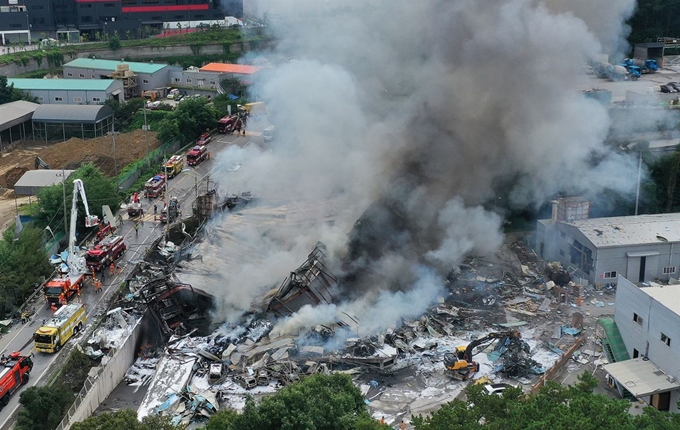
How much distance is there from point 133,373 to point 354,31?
15738 mm

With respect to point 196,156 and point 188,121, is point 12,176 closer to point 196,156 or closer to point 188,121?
point 188,121

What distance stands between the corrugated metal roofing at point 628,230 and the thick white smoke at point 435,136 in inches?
83.6

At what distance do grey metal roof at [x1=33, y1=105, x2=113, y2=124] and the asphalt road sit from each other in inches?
333

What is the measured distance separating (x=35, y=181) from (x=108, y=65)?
696 inches

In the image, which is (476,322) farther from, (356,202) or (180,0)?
(180,0)

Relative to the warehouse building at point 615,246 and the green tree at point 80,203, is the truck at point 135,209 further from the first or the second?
the warehouse building at point 615,246

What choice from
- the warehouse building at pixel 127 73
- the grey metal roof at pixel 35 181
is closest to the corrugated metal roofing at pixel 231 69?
the warehouse building at pixel 127 73

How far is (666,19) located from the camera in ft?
161

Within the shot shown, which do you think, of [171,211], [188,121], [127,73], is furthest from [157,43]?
[171,211]

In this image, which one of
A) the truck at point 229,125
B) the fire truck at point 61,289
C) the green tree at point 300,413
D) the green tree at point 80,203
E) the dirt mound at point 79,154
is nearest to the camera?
the green tree at point 300,413

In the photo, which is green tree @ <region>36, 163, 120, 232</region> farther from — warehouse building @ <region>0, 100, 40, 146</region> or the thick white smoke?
warehouse building @ <region>0, 100, 40, 146</region>

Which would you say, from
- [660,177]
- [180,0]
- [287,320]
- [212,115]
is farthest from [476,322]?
[180,0]

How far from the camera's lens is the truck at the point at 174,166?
113ft

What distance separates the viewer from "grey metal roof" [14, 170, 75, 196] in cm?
3507
